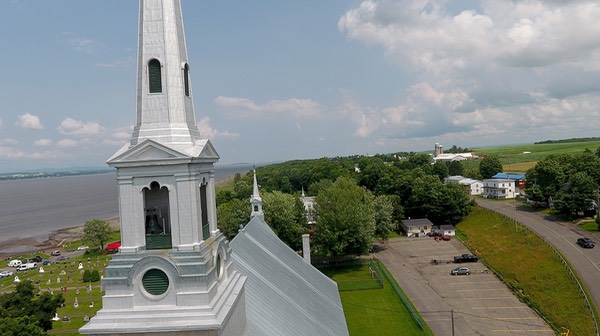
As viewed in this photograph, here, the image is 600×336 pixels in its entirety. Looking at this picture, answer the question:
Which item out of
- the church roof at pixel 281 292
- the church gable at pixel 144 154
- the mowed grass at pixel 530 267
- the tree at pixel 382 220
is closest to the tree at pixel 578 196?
the mowed grass at pixel 530 267

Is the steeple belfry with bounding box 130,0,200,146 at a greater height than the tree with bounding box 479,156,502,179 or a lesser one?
greater

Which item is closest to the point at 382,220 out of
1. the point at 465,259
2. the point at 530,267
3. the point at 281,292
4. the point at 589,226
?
the point at 465,259

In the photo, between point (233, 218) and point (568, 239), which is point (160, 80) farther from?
point (568, 239)

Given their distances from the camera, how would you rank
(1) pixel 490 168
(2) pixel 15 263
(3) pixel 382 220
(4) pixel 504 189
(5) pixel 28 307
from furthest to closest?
(1) pixel 490 168, (4) pixel 504 189, (2) pixel 15 263, (3) pixel 382 220, (5) pixel 28 307

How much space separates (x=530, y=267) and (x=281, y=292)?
34104mm

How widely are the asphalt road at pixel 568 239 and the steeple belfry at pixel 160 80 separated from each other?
36.4m

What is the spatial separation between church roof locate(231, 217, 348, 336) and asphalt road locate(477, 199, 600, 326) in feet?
80.9

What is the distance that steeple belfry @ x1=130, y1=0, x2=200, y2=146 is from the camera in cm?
1079

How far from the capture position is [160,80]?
10.9 m

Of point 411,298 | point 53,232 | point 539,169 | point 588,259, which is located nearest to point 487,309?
point 411,298

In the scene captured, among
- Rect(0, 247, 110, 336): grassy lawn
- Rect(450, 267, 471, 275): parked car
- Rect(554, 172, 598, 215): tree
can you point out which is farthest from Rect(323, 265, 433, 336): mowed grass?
Rect(554, 172, 598, 215): tree

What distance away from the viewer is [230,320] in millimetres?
11125

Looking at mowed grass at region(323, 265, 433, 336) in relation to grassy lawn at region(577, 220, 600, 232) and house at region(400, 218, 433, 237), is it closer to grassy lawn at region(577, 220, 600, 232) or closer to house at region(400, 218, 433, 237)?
house at region(400, 218, 433, 237)

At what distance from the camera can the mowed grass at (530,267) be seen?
103 ft
